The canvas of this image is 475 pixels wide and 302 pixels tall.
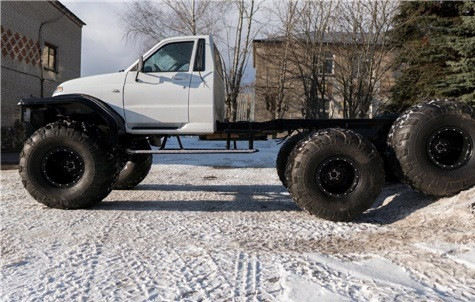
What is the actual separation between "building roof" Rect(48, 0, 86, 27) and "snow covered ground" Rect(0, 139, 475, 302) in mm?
15299

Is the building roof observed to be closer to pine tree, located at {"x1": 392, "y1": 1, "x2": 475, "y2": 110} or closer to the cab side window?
the cab side window

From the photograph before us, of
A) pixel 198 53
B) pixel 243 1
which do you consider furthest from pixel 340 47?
pixel 198 53

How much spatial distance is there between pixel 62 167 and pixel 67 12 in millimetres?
16666

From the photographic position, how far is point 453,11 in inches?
618

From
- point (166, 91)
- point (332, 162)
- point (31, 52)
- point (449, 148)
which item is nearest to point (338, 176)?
point (332, 162)

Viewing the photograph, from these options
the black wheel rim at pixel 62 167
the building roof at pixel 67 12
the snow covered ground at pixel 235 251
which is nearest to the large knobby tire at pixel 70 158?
the black wheel rim at pixel 62 167

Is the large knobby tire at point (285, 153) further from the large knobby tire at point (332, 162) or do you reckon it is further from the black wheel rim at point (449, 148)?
the black wheel rim at point (449, 148)

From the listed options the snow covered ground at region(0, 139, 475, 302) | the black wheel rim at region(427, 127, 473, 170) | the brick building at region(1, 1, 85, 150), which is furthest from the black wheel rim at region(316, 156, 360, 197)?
the brick building at region(1, 1, 85, 150)

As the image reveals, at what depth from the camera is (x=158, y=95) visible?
5469mm

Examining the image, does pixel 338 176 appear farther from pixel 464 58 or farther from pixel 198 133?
pixel 464 58

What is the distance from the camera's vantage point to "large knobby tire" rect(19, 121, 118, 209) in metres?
4.96

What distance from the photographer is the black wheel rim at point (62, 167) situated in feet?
16.6

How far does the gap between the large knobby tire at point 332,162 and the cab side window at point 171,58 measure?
229 cm

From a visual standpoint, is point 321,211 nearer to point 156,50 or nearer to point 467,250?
point 467,250
